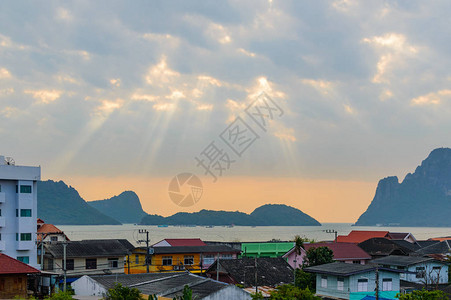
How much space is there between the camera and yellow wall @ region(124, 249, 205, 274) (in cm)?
6962

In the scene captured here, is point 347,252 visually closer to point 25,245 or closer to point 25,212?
point 25,245

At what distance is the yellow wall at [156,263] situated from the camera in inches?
2741

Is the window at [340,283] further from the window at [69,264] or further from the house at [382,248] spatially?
the window at [69,264]

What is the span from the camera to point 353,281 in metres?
46.3

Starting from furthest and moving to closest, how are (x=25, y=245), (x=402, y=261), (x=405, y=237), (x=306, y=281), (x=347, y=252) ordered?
(x=405, y=237), (x=347, y=252), (x=25, y=245), (x=402, y=261), (x=306, y=281)

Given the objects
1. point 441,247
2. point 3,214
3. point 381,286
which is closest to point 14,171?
point 3,214

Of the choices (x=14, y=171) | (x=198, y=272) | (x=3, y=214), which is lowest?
(x=198, y=272)

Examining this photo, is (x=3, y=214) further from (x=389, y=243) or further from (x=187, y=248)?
(x=389, y=243)

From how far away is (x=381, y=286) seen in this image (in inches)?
1923

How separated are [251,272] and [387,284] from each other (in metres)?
15.9

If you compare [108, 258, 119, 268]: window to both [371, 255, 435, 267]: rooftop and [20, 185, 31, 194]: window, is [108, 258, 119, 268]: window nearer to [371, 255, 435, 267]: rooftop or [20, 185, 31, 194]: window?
[20, 185, 31, 194]: window

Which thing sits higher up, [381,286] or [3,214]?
[3,214]

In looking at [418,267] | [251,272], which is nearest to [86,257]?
[251,272]

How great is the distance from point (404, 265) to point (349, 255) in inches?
633
